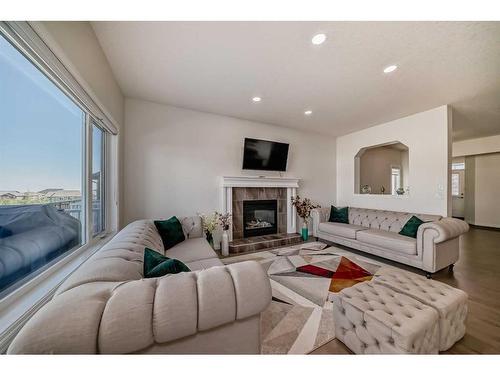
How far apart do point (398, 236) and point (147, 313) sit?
3601 mm

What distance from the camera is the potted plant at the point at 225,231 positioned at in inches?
132

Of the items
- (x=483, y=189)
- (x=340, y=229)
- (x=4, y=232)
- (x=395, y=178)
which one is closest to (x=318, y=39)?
(x=4, y=232)

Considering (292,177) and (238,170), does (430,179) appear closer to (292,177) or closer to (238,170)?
(292,177)

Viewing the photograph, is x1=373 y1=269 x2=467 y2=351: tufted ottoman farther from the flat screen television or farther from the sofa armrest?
the flat screen television

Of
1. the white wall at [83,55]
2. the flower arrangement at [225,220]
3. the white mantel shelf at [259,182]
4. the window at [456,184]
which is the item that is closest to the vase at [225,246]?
the flower arrangement at [225,220]

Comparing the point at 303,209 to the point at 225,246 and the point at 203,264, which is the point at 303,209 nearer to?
the point at 225,246

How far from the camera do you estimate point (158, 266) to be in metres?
1.09

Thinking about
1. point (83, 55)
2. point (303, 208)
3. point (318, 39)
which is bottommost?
point (303, 208)

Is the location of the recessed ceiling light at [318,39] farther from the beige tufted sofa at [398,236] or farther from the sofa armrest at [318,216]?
the sofa armrest at [318,216]

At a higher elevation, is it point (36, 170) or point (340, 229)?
point (36, 170)

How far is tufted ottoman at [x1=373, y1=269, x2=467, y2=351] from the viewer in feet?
4.27

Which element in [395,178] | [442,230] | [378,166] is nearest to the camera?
[442,230]

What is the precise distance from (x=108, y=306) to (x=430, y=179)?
4689 millimetres

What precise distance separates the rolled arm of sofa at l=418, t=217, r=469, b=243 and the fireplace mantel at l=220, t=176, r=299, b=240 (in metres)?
2.26
